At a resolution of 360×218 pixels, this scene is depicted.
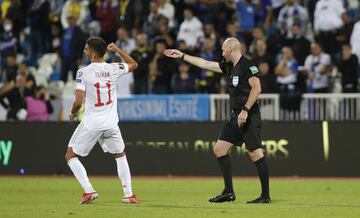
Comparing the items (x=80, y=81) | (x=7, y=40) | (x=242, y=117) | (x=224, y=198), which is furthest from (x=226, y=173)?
(x=7, y=40)

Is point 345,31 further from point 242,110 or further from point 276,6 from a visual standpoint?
point 242,110

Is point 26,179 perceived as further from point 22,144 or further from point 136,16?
point 136,16

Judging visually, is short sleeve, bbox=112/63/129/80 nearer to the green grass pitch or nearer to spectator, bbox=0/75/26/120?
the green grass pitch

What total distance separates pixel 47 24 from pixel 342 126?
35.3ft

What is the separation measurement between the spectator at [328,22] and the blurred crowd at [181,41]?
2cm

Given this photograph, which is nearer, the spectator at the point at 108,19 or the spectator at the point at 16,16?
the spectator at the point at 108,19

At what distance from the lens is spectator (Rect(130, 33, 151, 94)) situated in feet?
79.8

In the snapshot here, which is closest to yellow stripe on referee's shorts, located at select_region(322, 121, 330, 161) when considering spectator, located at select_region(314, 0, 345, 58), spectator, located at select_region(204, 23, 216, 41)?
spectator, located at select_region(314, 0, 345, 58)

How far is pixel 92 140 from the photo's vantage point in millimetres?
14133

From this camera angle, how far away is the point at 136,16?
26875 millimetres

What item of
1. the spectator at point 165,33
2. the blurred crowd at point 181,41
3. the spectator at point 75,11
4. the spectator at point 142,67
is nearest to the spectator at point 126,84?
the blurred crowd at point 181,41

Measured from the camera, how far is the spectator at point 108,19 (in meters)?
26.8

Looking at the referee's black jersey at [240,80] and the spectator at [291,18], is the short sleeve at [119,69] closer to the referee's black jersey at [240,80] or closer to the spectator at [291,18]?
the referee's black jersey at [240,80]

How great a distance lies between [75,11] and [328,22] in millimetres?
7717
